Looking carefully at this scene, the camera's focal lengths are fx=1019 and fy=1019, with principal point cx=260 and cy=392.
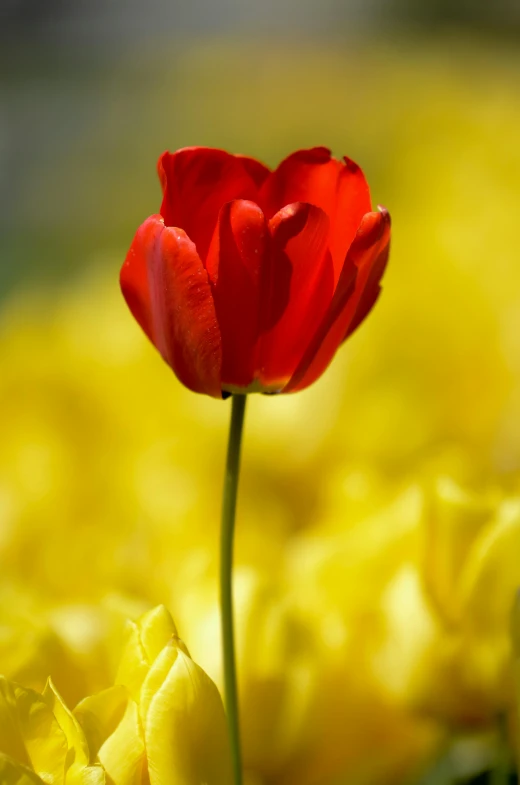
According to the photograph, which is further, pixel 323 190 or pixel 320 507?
pixel 320 507

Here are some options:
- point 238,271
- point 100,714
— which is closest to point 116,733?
point 100,714

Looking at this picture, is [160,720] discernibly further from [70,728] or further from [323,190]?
[323,190]

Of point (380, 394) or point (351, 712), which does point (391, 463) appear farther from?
point (351, 712)

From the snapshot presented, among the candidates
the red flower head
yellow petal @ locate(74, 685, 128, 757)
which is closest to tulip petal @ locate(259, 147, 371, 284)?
the red flower head

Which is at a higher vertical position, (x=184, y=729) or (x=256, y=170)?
(x=256, y=170)

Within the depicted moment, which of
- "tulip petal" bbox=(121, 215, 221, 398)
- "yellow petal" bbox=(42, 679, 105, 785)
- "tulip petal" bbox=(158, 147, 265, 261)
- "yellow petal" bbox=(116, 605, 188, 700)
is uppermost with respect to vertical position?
"tulip petal" bbox=(158, 147, 265, 261)

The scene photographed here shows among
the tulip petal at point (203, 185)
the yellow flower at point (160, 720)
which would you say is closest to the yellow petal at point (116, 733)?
the yellow flower at point (160, 720)

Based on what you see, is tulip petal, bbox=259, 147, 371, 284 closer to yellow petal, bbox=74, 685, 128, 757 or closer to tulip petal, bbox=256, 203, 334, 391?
tulip petal, bbox=256, 203, 334, 391
